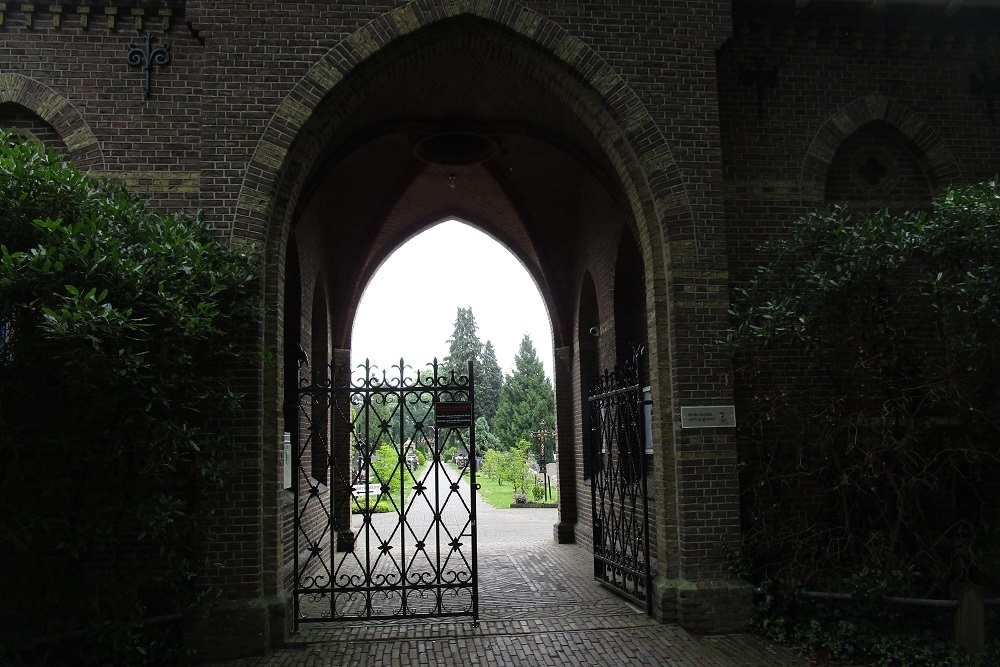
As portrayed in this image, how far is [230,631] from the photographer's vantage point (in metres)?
7.07

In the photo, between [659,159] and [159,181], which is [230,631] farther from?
[659,159]

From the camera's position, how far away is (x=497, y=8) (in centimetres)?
827

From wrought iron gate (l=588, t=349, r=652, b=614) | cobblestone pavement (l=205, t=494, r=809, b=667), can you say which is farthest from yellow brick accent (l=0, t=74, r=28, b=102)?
wrought iron gate (l=588, t=349, r=652, b=614)

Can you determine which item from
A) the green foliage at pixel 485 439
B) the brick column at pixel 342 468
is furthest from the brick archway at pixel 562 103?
the green foliage at pixel 485 439

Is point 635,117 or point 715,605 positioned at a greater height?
point 635,117

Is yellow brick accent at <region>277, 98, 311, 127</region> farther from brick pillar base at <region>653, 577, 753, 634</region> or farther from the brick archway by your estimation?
brick pillar base at <region>653, 577, 753, 634</region>

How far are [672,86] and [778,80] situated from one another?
5.16 ft

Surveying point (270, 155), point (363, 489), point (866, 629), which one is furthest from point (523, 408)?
point (866, 629)

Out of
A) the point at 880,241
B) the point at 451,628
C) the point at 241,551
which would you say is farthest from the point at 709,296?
the point at 241,551

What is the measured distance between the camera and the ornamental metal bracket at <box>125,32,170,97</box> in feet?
26.8

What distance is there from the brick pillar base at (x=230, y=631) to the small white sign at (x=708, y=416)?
436 cm

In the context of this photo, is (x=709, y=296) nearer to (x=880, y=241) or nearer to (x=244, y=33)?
(x=880, y=241)

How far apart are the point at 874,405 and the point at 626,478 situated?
10.9ft

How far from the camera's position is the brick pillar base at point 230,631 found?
7.02m
